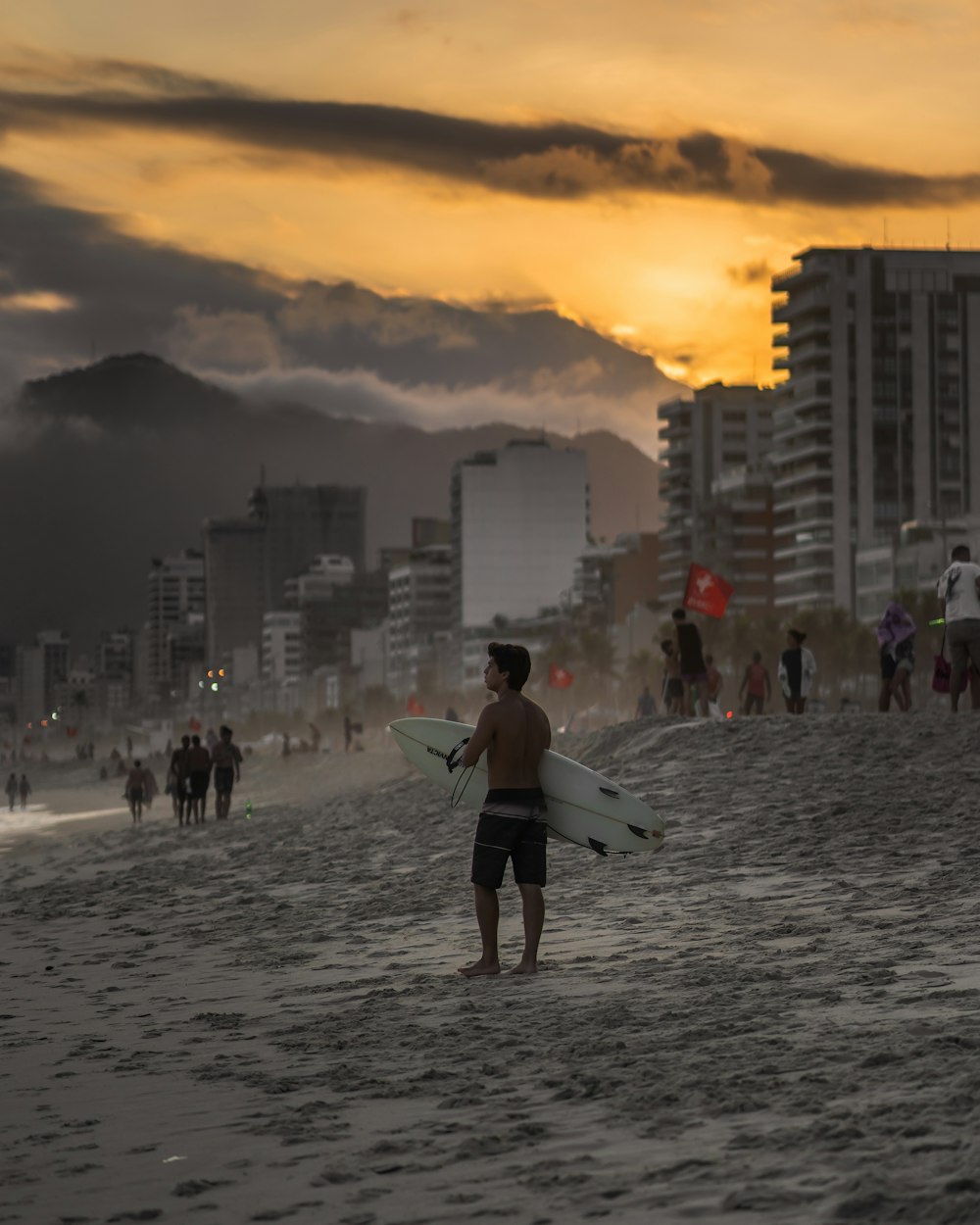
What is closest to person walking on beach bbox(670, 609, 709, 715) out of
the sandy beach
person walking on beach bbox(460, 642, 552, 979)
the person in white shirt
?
the person in white shirt

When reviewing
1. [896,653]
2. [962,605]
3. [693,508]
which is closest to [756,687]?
[896,653]

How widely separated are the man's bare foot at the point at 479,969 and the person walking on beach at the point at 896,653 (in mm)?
13840

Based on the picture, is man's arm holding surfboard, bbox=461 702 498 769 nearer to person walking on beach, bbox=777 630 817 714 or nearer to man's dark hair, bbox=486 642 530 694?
man's dark hair, bbox=486 642 530 694

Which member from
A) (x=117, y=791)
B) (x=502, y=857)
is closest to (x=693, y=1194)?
(x=502, y=857)

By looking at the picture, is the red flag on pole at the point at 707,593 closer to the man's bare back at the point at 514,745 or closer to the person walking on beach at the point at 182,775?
the person walking on beach at the point at 182,775

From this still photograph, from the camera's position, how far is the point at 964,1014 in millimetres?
8547

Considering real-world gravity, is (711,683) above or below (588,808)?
above

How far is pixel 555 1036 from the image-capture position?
9031 mm

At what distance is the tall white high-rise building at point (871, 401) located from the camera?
16012 cm

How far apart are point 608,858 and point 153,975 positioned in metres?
5.80

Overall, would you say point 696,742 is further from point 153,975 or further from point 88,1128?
point 88,1128

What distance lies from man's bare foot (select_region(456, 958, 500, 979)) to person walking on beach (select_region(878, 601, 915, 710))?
45.4 ft

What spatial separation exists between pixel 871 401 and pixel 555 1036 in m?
158

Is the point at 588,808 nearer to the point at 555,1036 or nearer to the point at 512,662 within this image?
the point at 512,662
